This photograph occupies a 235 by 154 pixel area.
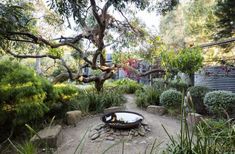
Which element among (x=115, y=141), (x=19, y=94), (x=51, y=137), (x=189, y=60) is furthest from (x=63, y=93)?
(x=189, y=60)

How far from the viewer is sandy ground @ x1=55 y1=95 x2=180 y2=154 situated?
3652 mm

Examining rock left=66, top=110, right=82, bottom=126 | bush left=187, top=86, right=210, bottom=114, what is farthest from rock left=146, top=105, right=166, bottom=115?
rock left=66, top=110, right=82, bottom=126

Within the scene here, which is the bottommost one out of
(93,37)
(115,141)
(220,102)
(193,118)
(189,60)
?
(115,141)

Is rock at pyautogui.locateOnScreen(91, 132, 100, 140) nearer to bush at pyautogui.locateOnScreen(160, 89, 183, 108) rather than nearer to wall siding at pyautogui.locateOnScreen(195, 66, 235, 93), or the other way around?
bush at pyautogui.locateOnScreen(160, 89, 183, 108)

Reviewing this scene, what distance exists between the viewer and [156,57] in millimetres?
8133

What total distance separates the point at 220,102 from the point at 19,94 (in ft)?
13.1

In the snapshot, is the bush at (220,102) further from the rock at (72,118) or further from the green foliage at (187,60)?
the rock at (72,118)

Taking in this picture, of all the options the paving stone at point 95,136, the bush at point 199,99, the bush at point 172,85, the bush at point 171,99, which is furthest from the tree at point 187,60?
the paving stone at point 95,136

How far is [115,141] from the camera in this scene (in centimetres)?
393

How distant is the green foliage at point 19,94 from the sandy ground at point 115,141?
0.79m

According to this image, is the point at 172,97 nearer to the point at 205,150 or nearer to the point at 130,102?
the point at 130,102

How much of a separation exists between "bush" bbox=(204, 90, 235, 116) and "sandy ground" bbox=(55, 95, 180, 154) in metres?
0.85

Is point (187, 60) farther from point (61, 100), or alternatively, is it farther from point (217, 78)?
point (61, 100)

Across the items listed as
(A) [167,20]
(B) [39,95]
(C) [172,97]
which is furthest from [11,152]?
(A) [167,20]
